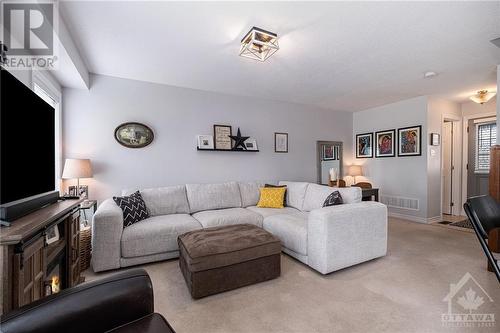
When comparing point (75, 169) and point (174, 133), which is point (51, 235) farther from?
point (174, 133)

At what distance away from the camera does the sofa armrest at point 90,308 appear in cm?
82

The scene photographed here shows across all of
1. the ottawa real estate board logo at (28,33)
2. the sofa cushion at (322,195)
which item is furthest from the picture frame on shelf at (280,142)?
the ottawa real estate board logo at (28,33)

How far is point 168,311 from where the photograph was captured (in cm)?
175

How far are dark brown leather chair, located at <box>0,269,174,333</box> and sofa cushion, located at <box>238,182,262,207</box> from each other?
8.62 ft

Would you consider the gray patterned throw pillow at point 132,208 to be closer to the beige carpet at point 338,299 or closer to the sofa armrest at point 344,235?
the beige carpet at point 338,299

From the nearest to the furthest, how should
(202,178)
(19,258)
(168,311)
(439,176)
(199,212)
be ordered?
(19,258) < (168,311) < (199,212) < (202,178) < (439,176)

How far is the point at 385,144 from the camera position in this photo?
481cm

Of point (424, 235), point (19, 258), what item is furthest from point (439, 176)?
point (19, 258)

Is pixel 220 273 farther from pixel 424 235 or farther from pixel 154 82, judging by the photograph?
pixel 424 235

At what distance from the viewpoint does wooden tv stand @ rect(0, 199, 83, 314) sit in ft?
2.99

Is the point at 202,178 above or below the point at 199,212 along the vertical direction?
above

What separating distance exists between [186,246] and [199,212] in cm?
121

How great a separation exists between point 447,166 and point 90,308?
6.31 m

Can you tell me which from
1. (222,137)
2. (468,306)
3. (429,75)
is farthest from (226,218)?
(429,75)
